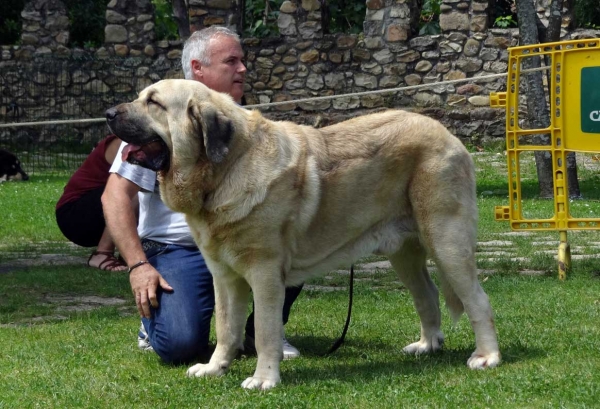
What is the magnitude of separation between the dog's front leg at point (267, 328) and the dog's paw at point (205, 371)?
34 cm

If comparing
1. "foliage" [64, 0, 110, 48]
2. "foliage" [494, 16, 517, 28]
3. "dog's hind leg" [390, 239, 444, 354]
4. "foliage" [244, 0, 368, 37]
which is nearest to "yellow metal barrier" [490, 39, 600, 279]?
"dog's hind leg" [390, 239, 444, 354]

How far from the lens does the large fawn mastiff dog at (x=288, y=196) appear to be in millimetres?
4465

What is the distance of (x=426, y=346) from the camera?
5.25m

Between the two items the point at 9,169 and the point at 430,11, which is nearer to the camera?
the point at 9,169

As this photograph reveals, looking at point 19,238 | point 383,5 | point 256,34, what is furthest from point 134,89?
point 19,238

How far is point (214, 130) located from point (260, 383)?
45.7 inches

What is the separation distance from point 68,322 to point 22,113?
1395 cm

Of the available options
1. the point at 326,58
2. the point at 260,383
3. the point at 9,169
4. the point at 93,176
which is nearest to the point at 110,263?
the point at 93,176

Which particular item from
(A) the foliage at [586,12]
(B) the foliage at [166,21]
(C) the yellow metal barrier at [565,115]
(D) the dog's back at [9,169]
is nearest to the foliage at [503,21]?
(A) the foliage at [586,12]

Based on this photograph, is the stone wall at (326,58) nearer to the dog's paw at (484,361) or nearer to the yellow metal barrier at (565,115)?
the yellow metal barrier at (565,115)

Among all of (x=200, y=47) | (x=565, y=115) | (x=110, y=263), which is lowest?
(x=110, y=263)

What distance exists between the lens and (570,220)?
7.55 m

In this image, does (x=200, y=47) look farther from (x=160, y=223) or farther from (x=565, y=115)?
(x=565, y=115)

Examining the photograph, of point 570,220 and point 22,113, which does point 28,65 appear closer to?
point 22,113
